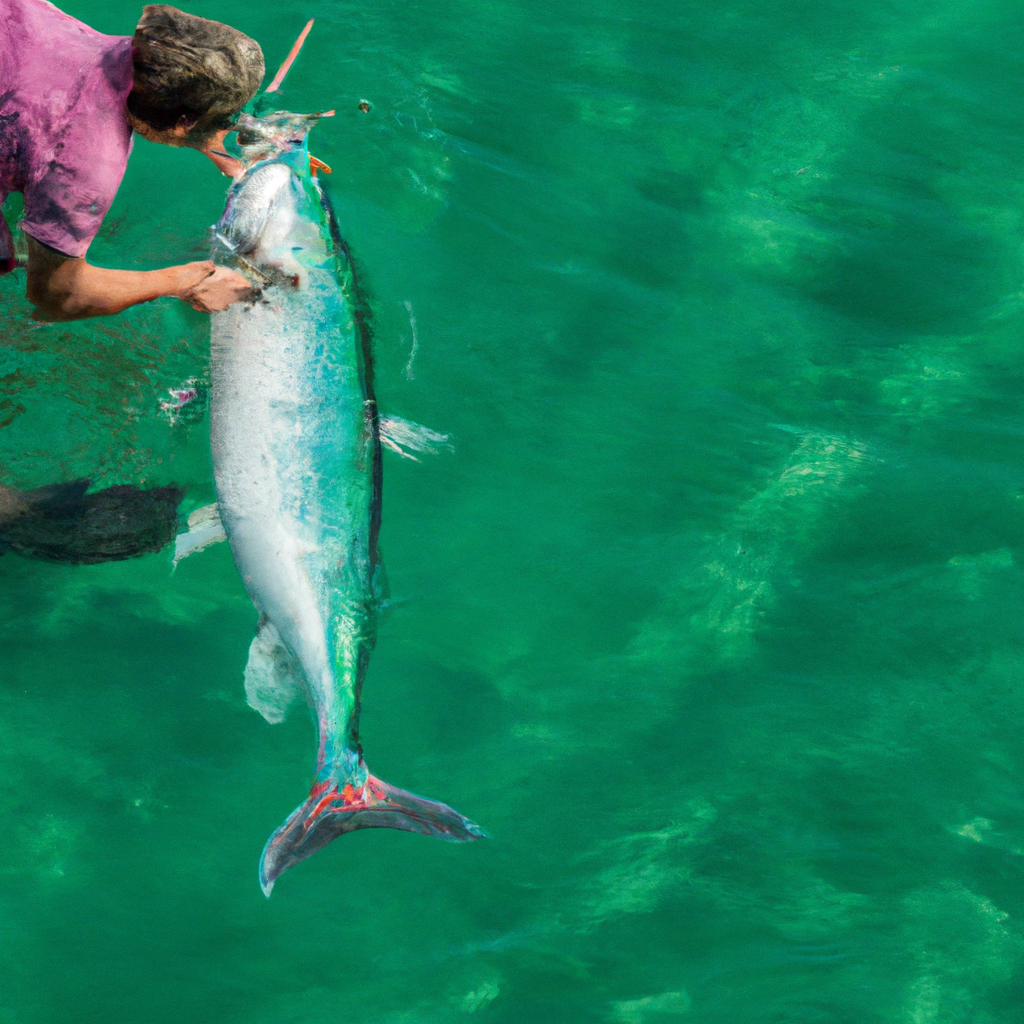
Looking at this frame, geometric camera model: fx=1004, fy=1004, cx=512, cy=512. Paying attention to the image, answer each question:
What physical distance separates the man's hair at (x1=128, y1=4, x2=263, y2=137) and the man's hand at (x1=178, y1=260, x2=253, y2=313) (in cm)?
55

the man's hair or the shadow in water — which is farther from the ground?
the man's hair

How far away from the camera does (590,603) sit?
4156 millimetres

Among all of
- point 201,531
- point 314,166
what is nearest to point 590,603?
point 201,531

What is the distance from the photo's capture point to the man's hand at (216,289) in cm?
329

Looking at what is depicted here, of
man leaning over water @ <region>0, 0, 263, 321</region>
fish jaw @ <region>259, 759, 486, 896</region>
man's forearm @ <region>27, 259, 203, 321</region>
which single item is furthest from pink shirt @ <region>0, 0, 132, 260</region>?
fish jaw @ <region>259, 759, 486, 896</region>

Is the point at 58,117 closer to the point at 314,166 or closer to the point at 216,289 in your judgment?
the point at 216,289

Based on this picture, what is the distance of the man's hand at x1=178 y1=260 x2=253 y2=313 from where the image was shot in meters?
3.29

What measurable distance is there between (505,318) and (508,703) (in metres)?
1.85

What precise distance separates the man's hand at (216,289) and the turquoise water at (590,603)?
934 mm

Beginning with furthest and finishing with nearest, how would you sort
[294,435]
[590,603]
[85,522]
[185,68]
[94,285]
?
[590,603] → [85,522] → [294,435] → [94,285] → [185,68]

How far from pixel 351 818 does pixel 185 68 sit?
7.56 feet

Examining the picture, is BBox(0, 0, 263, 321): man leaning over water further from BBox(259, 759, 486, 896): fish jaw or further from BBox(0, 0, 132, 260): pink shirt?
BBox(259, 759, 486, 896): fish jaw

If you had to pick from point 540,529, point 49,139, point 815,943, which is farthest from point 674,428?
point 49,139

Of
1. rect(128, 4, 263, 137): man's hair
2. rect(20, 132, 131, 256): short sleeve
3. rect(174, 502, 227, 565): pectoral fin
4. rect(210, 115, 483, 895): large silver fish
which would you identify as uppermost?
rect(128, 4, 263, 137): man's hair
